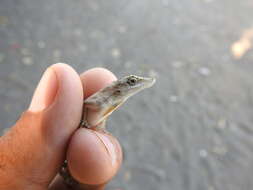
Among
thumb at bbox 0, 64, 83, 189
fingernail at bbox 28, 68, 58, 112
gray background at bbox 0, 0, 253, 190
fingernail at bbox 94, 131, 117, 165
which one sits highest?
fingernail at bbox 28, 68, 58, 112

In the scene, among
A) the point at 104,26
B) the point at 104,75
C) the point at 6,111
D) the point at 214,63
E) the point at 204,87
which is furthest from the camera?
the point at 104,26

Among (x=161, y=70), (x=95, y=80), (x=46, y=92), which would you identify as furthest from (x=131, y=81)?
(x=161, y=70)

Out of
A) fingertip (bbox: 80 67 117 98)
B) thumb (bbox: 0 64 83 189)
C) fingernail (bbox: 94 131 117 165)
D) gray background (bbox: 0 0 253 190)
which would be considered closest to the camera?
thumb (bbox: 0 64 83 189)

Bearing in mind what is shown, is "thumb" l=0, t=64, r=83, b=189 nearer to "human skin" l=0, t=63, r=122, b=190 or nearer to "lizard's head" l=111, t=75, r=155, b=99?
"human skin" l=0, t=63, r=122, b=190

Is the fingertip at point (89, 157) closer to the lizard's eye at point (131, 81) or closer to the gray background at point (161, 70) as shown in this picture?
the lizard's eye at point (131, 81)

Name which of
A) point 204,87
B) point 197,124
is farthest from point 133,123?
point 204,87

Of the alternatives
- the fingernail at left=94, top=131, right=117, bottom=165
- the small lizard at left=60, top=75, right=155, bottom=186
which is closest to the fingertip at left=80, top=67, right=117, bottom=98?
the small lizard at left=60, top=75, right=155, bottom=186

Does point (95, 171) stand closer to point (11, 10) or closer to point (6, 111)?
point (6, 111)
